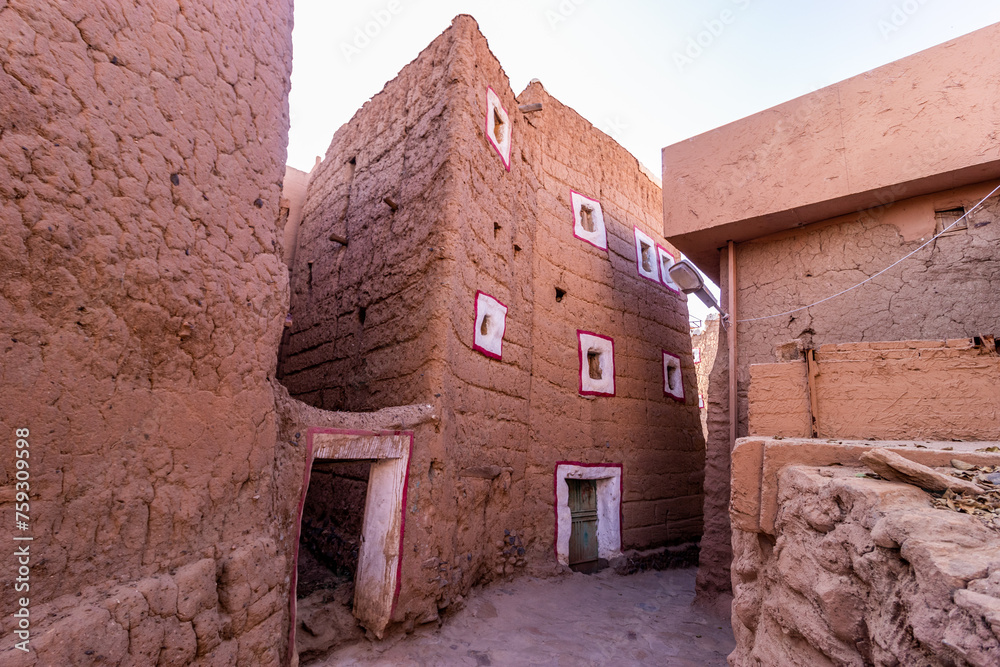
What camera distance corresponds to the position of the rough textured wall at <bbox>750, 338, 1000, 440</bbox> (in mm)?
3744

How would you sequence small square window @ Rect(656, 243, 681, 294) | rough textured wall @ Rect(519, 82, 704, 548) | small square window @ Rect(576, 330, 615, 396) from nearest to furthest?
rough textured wall @ Rect(519, 82, 704, 548) → small square window @ Rect(576, 330, 615, 396) → small square window @ Rect(656, 243, 681, 294)

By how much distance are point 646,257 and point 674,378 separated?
2359 mm

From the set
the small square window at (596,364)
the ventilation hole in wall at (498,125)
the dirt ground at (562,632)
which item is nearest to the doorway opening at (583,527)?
the dirt ground at (562,632)

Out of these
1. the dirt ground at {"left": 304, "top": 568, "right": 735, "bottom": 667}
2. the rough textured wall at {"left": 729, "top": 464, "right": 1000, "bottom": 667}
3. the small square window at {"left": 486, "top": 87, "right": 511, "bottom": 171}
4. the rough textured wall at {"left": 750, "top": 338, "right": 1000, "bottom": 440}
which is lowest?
the dirt ground at {"left": 304, "top": 568, "right": 735, "bottom": 667}

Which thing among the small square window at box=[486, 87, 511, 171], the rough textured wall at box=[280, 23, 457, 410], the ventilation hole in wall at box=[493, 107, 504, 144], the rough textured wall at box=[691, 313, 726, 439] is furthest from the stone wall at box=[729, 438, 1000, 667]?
the rough textured wall at box=[691, 313, 726, 439]

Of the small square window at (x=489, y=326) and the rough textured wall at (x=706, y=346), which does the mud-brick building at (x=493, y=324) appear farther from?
the rough textured wall at (x=706, y=346)

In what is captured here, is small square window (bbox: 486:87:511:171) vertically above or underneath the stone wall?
above

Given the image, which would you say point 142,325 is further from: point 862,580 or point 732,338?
point 732,338

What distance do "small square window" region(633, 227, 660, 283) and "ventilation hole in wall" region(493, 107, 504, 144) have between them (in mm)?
3746

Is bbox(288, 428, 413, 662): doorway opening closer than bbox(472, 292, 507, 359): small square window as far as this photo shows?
Yes

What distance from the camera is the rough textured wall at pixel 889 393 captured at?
3.74 m

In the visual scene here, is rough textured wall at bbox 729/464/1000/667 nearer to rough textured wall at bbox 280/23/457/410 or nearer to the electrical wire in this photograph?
rough textured wall at bbox 280/23/457/410

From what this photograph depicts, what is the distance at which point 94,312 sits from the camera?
2.68m

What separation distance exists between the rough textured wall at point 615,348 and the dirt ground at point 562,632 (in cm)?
98
